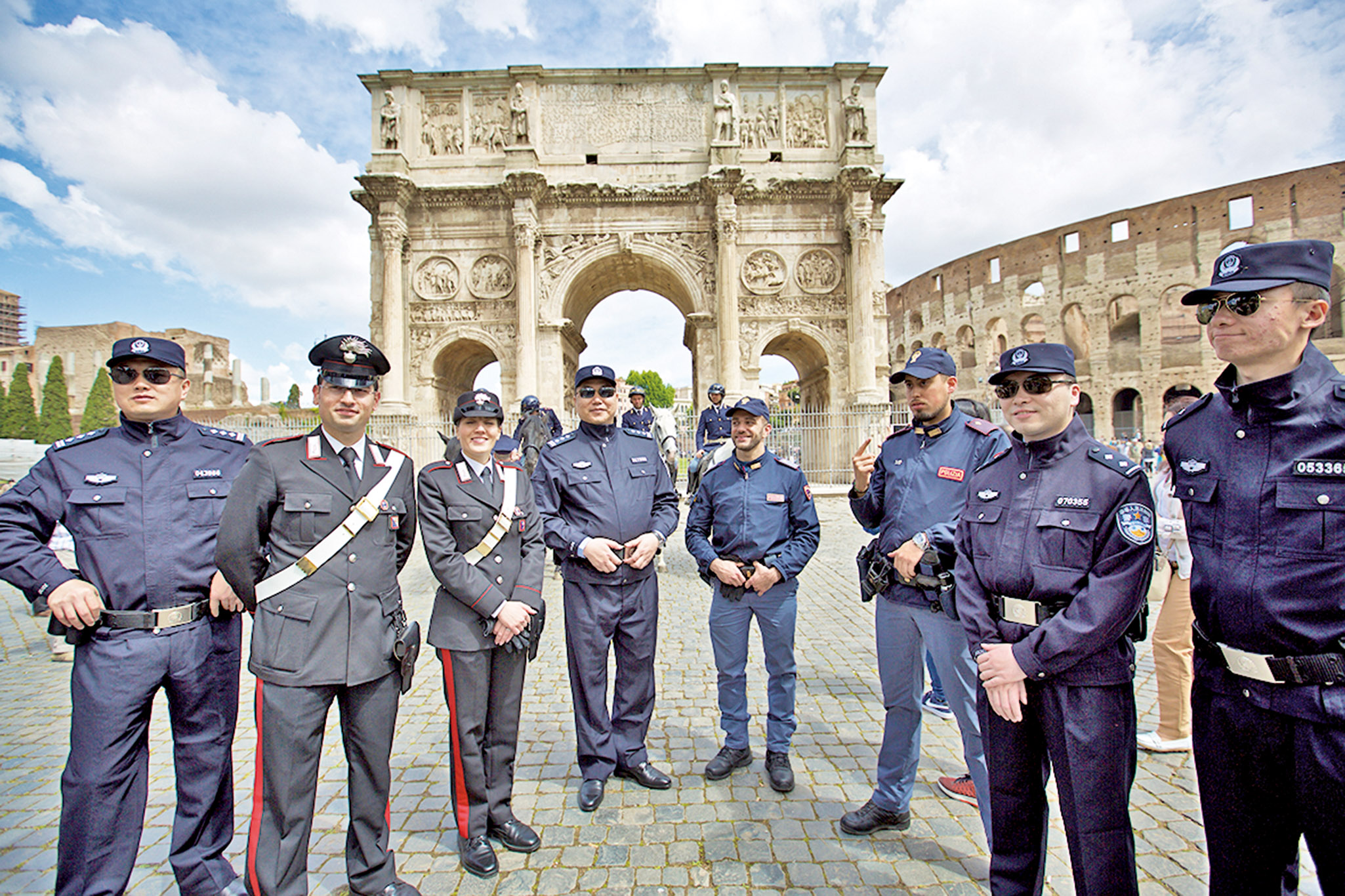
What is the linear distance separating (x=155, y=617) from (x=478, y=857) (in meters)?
1.77

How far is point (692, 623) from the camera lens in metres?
6.79

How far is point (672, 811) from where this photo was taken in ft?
11.0

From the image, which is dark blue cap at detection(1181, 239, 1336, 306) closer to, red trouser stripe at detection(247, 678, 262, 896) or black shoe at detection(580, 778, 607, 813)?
black shoe at detection(580, 778, 607, 813)

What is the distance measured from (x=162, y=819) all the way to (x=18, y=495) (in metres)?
1.93

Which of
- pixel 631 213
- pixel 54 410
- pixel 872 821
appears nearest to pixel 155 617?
pixel 872 821

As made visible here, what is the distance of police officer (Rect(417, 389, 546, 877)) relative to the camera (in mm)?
3033

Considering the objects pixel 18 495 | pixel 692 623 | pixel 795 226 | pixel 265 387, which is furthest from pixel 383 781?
pixel 265 387

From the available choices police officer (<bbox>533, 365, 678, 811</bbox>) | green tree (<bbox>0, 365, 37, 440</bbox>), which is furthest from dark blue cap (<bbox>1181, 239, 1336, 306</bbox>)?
green tree (<bbox>0, 365, 37, 440</bbox>)

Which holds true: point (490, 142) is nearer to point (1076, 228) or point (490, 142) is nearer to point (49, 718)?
point (49, 718)

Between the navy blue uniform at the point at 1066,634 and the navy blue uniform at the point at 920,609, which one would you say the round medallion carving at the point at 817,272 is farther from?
the navy blue uniform at the point at 1066,634

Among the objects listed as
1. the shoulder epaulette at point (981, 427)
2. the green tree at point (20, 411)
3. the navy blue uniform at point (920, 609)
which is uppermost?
the green tree at point (20, 411)

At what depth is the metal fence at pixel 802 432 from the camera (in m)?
19.6

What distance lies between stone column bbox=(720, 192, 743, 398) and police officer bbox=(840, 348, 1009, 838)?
16.6 m

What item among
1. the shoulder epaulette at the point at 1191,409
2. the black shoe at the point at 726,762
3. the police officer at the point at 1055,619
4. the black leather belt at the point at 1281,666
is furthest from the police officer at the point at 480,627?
the shoulder epaulette at the point at 1191,409
